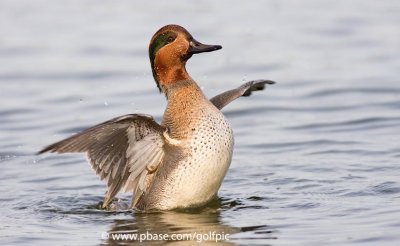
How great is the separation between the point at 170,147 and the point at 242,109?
4.02 meters

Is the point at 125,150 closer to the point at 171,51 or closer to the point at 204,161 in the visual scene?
the point at 204,161

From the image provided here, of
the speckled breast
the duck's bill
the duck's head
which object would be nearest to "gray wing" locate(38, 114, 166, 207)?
the speckled breast

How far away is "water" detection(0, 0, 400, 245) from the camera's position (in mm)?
7699

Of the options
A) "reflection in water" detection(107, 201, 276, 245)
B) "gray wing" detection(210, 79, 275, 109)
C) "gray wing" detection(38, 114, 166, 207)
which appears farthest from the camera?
"gray wing" detection(210, 79, 275, 109)

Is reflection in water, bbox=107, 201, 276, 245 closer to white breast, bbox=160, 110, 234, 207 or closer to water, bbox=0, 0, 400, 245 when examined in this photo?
water, bbox=0, 0, 400, 245

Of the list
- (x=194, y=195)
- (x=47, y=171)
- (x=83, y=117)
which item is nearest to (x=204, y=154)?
(x=194, y=195)

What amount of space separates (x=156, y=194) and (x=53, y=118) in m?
3.85

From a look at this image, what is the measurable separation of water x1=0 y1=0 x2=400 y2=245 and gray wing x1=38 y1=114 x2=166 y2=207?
287mm

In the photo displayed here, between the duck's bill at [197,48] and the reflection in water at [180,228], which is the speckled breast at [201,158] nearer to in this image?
the reflection in water at [180,228]

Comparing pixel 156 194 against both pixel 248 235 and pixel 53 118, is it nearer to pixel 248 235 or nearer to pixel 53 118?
pixel 248 235

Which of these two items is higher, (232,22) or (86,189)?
(232,22)

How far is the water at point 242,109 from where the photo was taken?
303 inches

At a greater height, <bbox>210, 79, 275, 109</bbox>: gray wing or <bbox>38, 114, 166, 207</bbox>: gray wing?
<bbox>210, 79, 275, 109</bbox>: gray wing

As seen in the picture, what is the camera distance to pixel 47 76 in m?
13.2
